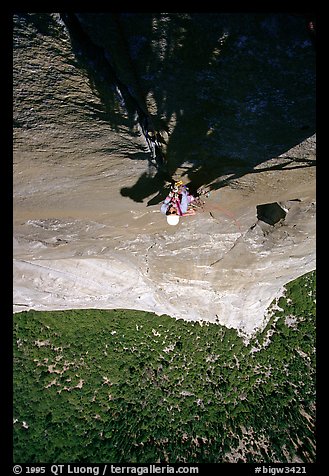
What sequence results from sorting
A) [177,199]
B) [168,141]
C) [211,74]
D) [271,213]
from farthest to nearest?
[271,213], [177,199], [168,141], [211,74]

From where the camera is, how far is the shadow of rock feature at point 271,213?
8156 millimetres

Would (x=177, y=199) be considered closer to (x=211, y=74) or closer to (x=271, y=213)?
(x=211, y=74)

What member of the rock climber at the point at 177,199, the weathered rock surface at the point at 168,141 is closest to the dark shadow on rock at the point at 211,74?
the weathered rock surface at the point at 168,141

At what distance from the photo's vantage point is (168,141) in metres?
5.64

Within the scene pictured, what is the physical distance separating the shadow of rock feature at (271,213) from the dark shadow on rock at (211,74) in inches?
105

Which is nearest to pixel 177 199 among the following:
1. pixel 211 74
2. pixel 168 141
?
pixel 168 141

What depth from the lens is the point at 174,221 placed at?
19.7 ft

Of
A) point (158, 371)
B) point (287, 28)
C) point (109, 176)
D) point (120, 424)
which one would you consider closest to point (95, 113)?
Answer: point (109, 176)

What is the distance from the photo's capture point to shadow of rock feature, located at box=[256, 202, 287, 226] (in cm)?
816

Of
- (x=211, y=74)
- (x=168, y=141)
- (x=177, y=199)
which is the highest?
(x=211, y=74)

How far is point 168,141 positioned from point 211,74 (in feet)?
4.82

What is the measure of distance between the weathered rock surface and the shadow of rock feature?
0.04 metres

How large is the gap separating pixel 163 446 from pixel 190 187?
10.9 m
